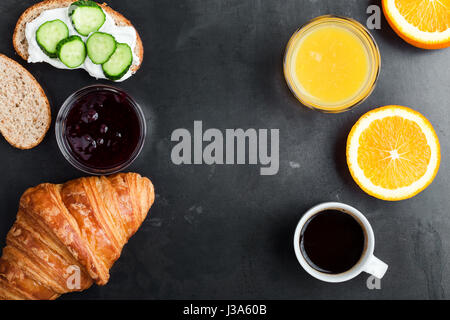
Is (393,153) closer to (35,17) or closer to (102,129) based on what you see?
(102,129)

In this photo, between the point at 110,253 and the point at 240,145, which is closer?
the point at 110,253

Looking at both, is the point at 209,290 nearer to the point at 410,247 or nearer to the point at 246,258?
the point at 246,258

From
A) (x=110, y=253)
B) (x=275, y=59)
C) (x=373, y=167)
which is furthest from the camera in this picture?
(x=275, y=59)


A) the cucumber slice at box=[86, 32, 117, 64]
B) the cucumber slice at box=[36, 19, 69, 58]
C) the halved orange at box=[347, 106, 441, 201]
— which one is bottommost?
the halved orange at box=[347, 106, 441, 201]

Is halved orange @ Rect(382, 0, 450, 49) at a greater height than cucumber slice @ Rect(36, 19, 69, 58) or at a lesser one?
lesser

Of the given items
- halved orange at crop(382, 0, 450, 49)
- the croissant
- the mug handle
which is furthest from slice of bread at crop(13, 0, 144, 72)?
the mug handle

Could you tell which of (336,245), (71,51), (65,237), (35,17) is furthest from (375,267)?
(35,17)

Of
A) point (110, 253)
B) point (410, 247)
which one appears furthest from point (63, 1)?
point (410, 247)

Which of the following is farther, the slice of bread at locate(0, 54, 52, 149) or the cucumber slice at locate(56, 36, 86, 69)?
the slice of bread at locate(0, 54, 52, 149)

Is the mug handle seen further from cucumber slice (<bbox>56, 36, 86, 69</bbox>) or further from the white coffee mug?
cucumber slice (<bbox>56, 36, 86, 69</bbox>)
